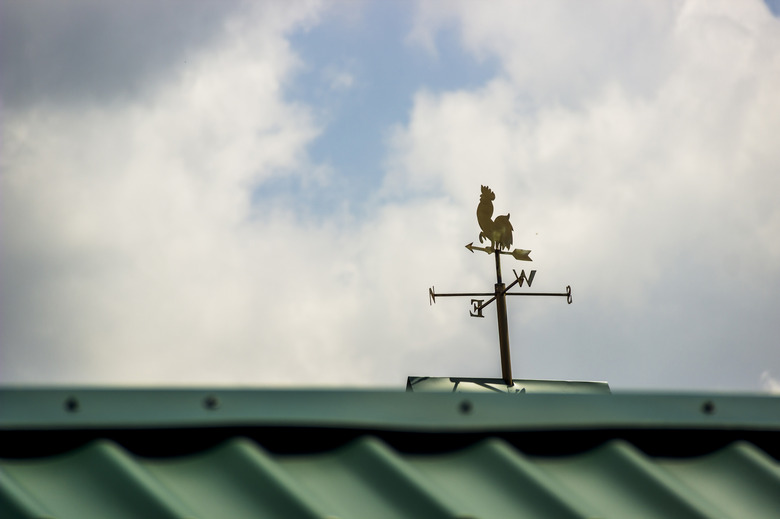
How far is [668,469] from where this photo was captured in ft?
6.61

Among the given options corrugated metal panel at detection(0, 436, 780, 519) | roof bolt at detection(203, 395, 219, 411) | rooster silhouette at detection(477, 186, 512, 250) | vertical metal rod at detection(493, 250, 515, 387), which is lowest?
corrugated metal panel at detection(0, 436, 780, 519)

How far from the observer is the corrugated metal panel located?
1.70 metres

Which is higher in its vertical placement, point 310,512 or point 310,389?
point 310,389

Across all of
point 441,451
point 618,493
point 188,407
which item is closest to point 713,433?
point 618,493

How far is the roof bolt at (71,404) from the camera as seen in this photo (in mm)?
1838

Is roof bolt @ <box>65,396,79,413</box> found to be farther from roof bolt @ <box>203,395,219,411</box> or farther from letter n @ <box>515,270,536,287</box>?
letter n @ <box>515,270,536,287</box>

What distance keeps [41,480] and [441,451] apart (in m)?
0.83

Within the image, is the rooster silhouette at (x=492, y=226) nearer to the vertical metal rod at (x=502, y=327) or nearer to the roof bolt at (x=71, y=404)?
the vertical metal rod at (x=502, y=327)

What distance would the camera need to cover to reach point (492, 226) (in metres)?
10.7

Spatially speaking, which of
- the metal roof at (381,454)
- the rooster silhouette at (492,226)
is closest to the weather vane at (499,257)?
the rooster silhouette at (492,226)

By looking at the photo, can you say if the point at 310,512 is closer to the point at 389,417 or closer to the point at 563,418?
the point at 389,417

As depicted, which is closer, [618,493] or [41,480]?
[41,480]

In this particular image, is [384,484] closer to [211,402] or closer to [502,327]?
[211,402]

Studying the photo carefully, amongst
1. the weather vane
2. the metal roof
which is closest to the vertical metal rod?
the weather vane
